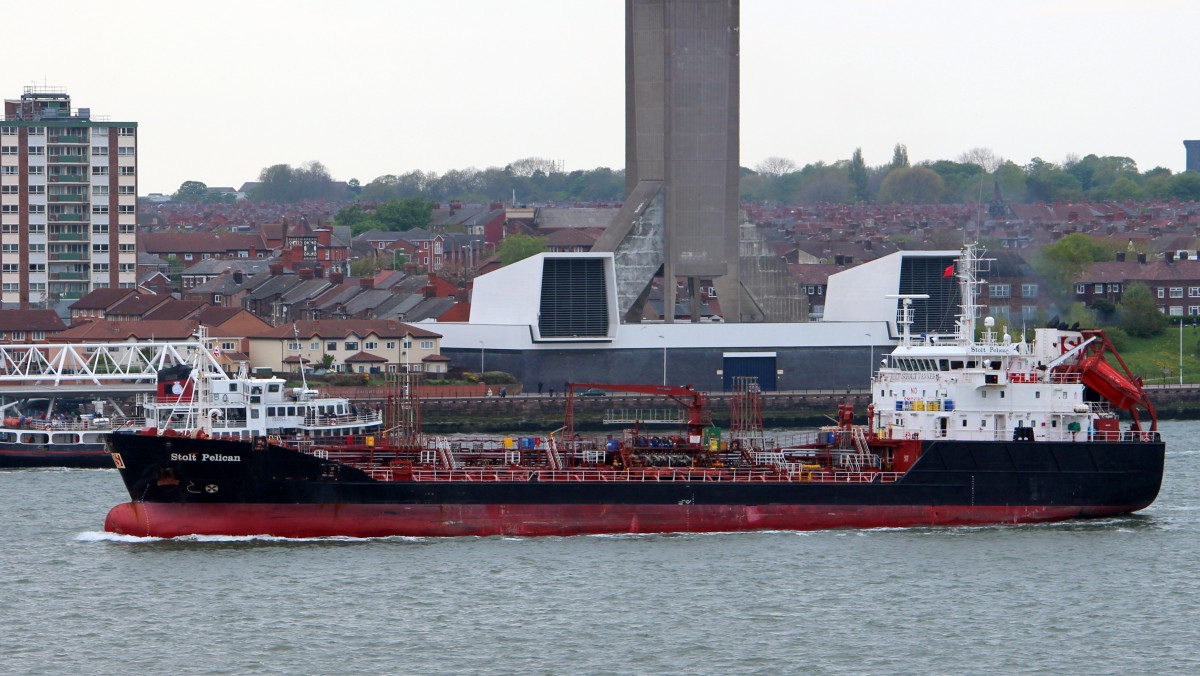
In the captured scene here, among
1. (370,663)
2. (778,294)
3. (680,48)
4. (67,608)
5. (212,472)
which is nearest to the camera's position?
(370,663)

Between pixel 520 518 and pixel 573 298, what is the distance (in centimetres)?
3335

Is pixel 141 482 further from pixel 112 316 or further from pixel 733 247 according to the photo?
pixel 112 316

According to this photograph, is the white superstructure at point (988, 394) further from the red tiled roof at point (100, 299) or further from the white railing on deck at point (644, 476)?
the red tiled roof at point (100, 299)

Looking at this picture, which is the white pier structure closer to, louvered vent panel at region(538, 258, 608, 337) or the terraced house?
the terraced house

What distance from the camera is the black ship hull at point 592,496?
38.0 m

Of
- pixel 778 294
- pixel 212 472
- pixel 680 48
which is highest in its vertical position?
pixel 680 48

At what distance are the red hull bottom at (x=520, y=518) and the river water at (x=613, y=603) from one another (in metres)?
0.36

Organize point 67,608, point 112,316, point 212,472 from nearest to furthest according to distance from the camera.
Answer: point 67,608
point 212,472
point 112,316

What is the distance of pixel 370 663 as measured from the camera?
1142 inches

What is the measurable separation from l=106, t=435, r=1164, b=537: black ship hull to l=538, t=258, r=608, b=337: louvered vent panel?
106 ft

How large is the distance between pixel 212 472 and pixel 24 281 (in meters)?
54.1

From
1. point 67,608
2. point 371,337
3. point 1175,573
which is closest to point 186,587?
point 67,608

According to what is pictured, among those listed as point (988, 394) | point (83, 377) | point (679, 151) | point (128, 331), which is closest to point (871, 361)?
point (679, 151)

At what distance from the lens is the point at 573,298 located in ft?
236
